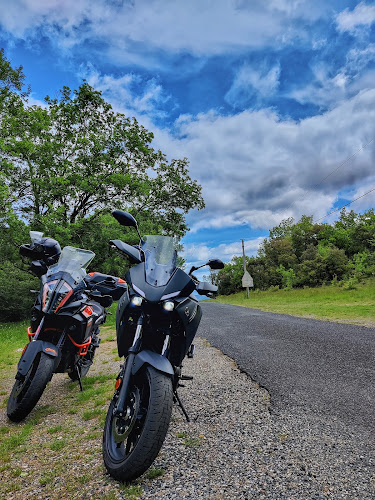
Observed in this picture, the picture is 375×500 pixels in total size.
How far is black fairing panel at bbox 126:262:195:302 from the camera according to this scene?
7.53ft

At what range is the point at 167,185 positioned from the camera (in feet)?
66.4

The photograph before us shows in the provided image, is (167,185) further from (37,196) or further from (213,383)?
(213,383)

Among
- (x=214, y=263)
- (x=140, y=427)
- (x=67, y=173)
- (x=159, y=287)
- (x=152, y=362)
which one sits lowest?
(x=140, y=427)

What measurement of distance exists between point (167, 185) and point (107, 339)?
1361 cm

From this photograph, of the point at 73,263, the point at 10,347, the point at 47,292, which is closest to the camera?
the point at 47,292

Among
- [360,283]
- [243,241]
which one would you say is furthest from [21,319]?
[243,241]

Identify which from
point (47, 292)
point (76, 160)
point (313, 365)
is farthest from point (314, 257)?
point (47, 292)

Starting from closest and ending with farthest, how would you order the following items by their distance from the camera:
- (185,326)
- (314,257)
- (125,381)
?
1. (125,381)
2. (185,326)
3. (314,257)

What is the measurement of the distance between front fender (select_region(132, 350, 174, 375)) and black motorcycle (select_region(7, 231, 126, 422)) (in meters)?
1.38

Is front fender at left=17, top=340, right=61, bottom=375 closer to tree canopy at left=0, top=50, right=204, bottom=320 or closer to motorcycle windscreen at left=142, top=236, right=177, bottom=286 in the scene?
motorcycle windscreen at left=142, top=236, right=177, bottom=286

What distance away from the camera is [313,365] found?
461 centimetres

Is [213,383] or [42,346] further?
[213,383]

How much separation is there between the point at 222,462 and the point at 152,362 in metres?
0.93

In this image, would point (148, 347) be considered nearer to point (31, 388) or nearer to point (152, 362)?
point (152, 362)
